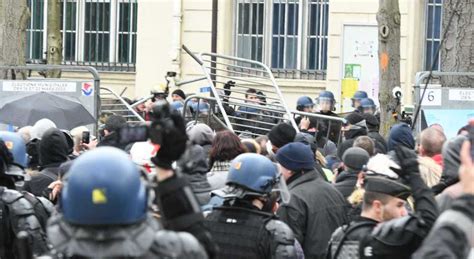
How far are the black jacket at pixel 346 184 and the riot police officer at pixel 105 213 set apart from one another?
5.00 m

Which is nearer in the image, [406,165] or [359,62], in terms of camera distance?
[406,165]

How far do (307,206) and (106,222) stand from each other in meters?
4.35

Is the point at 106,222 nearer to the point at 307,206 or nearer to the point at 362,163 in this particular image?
the point at 307,206

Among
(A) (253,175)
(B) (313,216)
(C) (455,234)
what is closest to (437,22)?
(B) (313,216)

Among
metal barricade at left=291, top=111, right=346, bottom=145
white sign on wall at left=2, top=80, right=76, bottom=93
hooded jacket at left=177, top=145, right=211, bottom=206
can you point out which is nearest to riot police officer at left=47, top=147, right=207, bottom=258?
hooded jacket at left=177, top=145, right=211, bottom=206

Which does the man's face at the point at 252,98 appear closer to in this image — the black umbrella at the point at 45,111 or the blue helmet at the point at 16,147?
the black umbrella at the point at 45,111

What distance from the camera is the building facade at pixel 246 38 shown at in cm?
2597

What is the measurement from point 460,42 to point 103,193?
10372 mm

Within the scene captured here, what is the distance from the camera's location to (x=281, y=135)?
11.0m

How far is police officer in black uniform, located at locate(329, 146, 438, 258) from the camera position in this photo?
6.11 m

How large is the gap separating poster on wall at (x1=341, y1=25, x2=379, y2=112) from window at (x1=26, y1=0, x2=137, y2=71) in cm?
591

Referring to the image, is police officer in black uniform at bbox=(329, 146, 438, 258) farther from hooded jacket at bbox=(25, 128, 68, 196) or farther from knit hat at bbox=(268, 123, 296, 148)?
knit hat at bbox=(268, 123, 296, 148)

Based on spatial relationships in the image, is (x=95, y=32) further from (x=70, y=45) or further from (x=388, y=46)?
(x=388, y=46)

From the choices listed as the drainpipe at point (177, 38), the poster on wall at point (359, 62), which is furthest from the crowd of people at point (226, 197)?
the drainpipe at point (177, 38)
